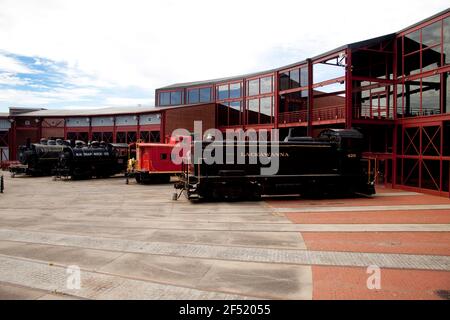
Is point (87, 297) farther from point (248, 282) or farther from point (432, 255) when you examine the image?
point (432, 255)

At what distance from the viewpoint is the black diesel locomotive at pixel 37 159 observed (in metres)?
30.2

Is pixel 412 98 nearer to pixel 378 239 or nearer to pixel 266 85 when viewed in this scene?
pixel 266 85

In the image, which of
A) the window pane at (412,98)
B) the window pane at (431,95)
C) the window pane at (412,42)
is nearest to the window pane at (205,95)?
the window pane at (412,42)

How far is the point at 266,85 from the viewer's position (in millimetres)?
32031

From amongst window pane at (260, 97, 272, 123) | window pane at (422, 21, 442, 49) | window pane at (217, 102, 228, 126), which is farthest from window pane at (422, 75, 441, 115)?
window pane at (217, 102, 228, 126)

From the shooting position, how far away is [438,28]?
1920cm

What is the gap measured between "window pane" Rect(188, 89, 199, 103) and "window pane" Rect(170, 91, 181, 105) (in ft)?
7.61

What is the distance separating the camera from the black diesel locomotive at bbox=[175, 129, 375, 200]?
1680 cm

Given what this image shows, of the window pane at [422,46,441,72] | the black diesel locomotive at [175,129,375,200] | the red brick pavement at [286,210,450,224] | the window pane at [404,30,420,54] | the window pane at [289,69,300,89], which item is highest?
the window pane at [404,30,420,54]

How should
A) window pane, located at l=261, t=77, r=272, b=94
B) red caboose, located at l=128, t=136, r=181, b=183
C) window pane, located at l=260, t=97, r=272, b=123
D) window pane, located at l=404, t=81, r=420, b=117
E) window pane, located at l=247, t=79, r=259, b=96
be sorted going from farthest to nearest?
→ window pane, located at l=247, t=79, r=259, b=96 < window pane, located at l=260, t=97, r=272, b=123 < window pane, located at l=261, t=77, r=272, b=94 < red caboose, located at l=128, t=136, r=181, b=183 < window pane, located at l=404, t=81, r=420, b=117

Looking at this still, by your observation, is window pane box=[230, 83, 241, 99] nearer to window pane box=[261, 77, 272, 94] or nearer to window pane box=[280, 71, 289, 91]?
window pane box=[261, 77, 272, 94]

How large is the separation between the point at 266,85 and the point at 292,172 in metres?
16.4

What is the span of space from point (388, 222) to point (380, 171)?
1478cm
